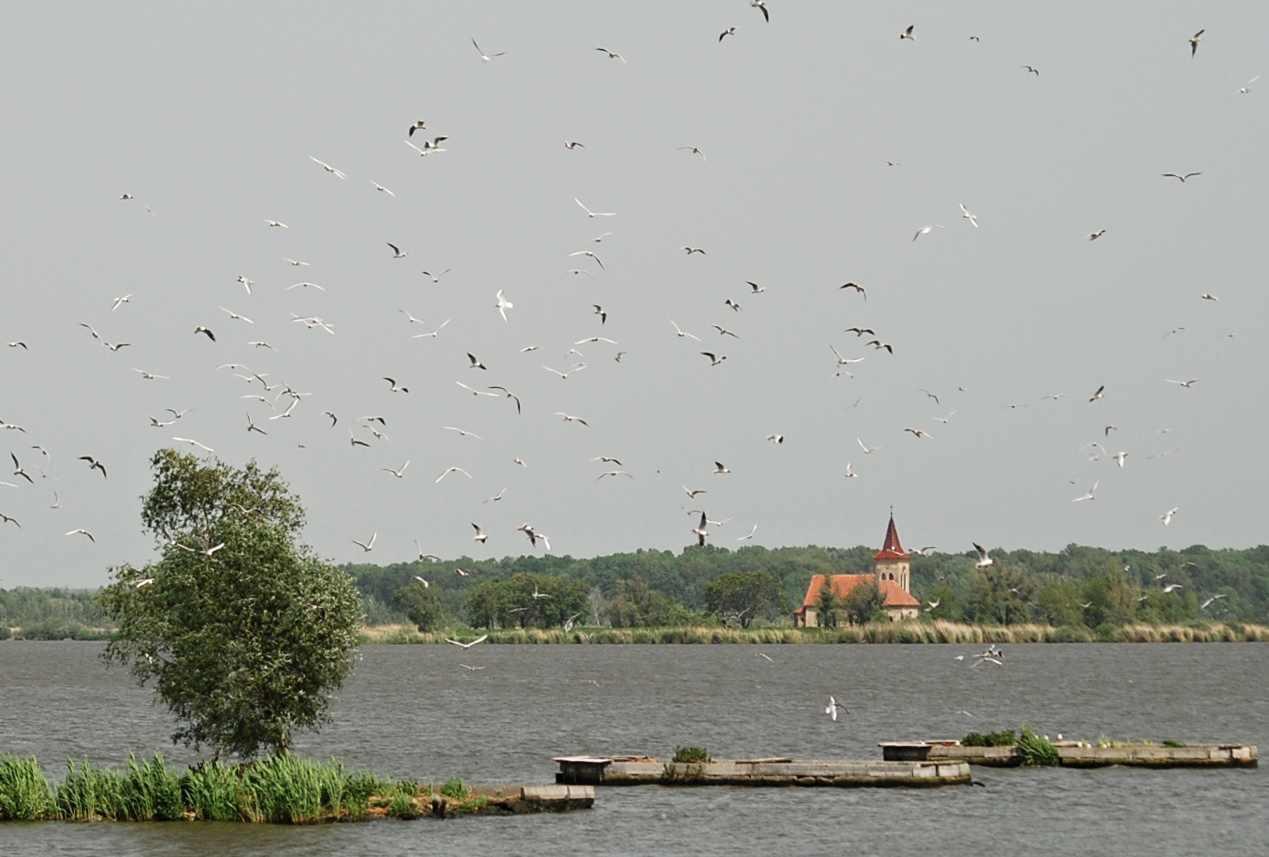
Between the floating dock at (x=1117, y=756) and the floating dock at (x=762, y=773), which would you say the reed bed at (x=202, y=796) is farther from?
the floating dock at (x=1117, y=756)

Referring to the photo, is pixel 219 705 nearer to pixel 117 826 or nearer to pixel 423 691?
pixel 117 826

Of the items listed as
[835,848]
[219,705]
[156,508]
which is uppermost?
[156,508]

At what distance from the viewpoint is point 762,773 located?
62.5 metres

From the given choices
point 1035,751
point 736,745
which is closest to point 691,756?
point 1035,751

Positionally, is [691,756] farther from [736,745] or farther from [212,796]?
[736,745]

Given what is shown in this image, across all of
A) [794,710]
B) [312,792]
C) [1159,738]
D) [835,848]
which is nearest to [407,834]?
[312,792]

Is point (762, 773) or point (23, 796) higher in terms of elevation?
point (762, 773)

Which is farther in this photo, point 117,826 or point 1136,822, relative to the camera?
point 1136,822

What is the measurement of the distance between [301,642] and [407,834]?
20.9 ft

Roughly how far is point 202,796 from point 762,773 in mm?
20408

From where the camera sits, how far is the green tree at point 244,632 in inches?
2069

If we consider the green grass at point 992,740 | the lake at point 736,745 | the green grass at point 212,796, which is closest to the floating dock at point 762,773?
the lake at point 736,745

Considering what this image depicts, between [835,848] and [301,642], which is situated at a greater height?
[301,642]

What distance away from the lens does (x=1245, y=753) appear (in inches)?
2768
